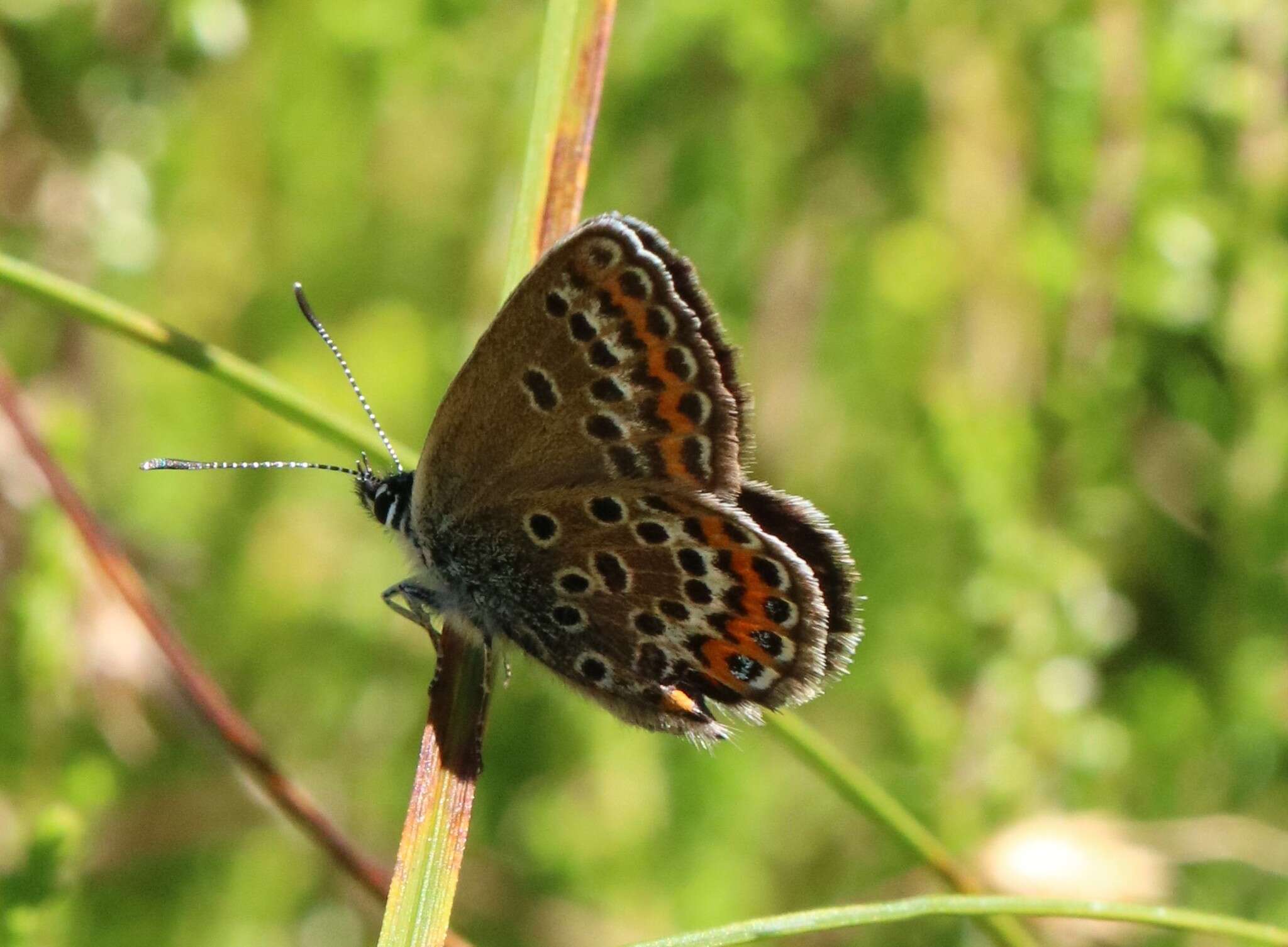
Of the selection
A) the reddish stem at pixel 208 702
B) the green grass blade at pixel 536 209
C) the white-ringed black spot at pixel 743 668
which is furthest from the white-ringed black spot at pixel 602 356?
the reddish stem at pixel 208 702

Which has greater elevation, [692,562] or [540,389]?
[540,389]

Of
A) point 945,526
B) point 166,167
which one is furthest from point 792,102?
point 166,167

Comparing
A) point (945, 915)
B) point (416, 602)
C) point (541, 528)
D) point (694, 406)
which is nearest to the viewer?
point (945, 915)

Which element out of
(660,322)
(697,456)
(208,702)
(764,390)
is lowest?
(208,702)

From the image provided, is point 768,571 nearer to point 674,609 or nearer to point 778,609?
point 778,609

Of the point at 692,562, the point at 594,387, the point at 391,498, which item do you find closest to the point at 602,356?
the point at 594,387

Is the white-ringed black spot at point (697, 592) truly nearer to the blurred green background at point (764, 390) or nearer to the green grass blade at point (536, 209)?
the green grass blade at point (536, 209)

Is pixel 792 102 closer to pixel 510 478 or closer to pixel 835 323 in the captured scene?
pixel 835 323

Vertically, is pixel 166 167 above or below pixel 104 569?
above
